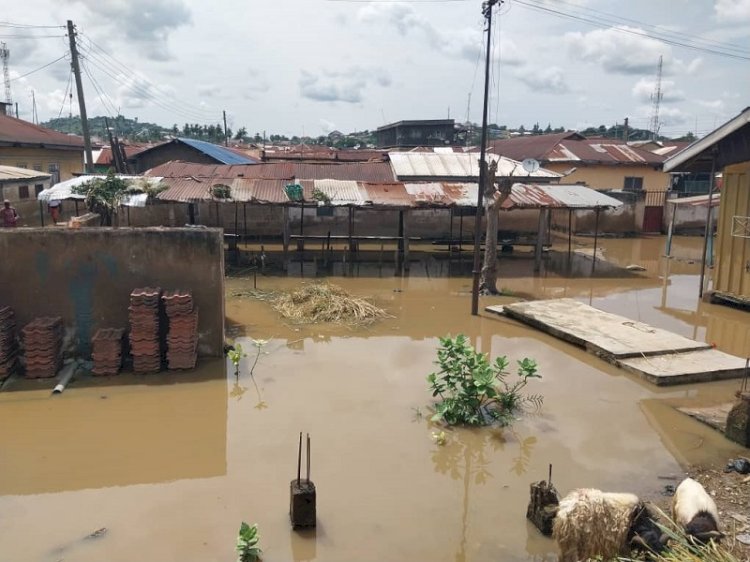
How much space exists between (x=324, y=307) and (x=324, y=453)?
19.7ft

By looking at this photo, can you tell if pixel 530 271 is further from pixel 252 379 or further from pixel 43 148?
pixel 43 148

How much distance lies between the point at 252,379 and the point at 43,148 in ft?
76.8

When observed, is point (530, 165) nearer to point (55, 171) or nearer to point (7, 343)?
point (7, 343)

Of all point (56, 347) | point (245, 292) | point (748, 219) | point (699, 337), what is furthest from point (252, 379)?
point (748, 219)

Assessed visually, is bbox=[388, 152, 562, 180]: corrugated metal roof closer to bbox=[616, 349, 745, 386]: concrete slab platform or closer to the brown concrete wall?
bbox=[616, 349, 745, 386]: concrete slab platform

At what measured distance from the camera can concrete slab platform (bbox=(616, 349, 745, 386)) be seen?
895 centimetres

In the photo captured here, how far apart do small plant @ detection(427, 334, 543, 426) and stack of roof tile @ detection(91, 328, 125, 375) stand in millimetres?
4520

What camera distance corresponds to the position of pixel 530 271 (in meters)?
18.0

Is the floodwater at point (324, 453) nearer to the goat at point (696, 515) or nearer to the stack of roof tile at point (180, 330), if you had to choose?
the stack of roof tile at point (180, 330)

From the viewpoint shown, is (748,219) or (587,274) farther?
(587,274)

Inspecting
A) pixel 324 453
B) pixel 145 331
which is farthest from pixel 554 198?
pixel 324 453

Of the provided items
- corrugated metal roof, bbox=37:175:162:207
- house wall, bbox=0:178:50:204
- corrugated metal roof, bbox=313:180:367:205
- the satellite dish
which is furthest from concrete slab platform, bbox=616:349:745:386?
house wall, bbox=0:178:50:204

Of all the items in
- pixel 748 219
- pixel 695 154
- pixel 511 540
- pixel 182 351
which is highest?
pixel 695 154

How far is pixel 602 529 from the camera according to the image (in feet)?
14.9
